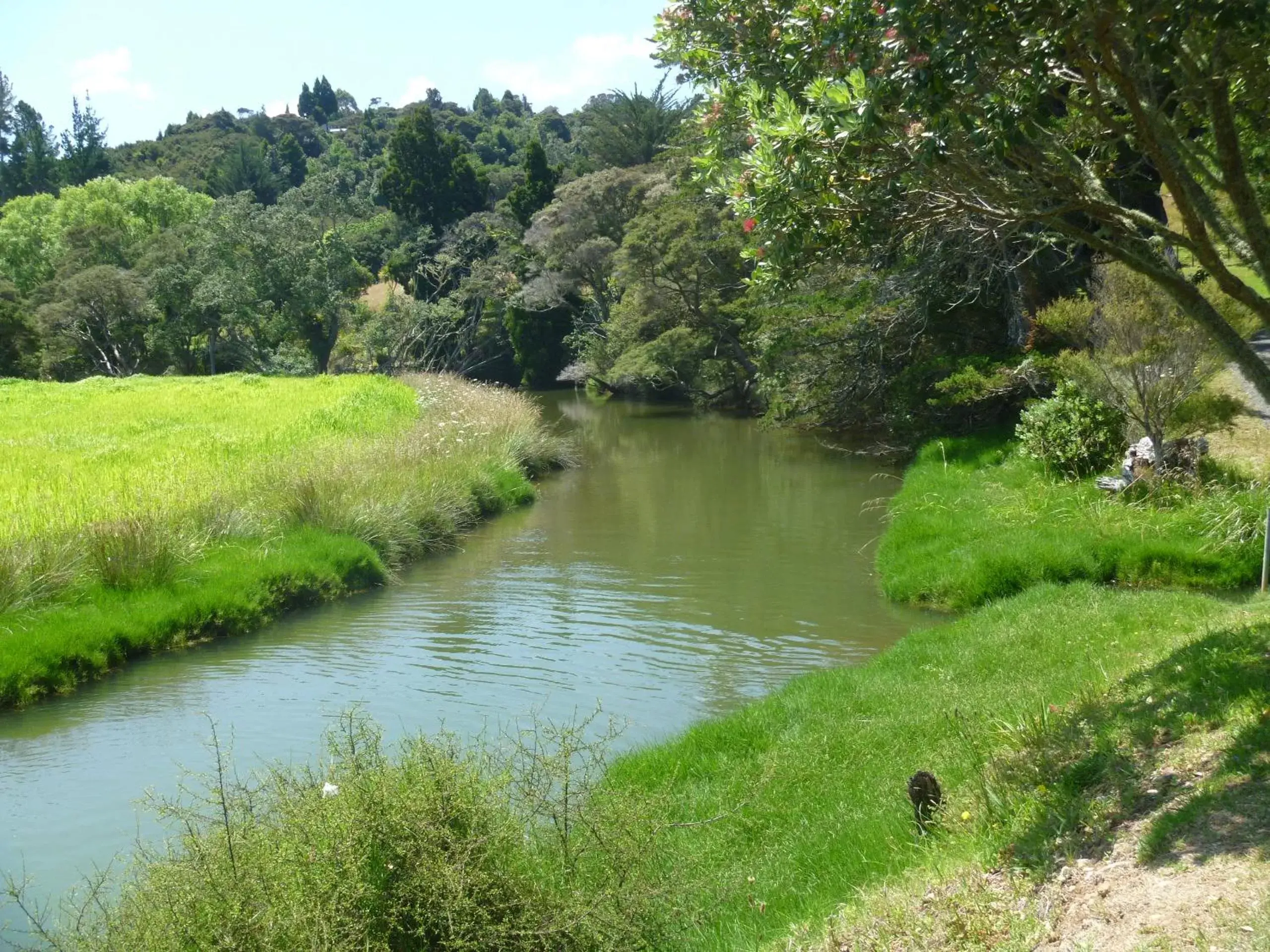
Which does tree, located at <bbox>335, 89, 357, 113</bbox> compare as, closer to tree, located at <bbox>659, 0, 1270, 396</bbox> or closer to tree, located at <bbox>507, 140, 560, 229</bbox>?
tree, located at <bbox>507, 140, 560, 229</bbox>

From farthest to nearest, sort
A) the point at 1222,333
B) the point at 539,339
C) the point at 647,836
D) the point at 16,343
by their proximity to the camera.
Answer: the point at 539,339 → the point at 16,343 → the point at 1222,333 → the point at 647,836

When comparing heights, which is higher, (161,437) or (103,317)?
(103,317)

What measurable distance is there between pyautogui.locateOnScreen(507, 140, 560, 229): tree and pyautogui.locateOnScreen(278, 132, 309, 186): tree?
55781mm

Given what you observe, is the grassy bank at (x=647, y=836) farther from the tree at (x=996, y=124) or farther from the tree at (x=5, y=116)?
the tree at (x=5, y=116)

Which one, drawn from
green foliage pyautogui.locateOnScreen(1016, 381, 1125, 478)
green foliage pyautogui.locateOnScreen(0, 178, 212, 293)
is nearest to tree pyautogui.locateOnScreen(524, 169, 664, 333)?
green foliage pyautogui.locateOnScreen(0, 178, 212, 293)

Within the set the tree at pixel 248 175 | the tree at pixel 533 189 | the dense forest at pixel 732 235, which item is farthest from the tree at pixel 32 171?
the tree at pixel 533 189

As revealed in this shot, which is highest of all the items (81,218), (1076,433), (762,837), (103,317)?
Result: (81,218)

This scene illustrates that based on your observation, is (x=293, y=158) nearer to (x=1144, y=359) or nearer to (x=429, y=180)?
(x=429, y=180)

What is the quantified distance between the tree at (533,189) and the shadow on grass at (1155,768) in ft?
166

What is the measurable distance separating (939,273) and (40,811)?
1730 cm

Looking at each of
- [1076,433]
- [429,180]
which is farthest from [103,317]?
[1076,433]

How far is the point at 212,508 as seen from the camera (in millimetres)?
16125

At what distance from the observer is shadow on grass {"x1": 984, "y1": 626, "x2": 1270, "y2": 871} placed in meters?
4.74

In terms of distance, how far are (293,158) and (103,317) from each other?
199 ft
